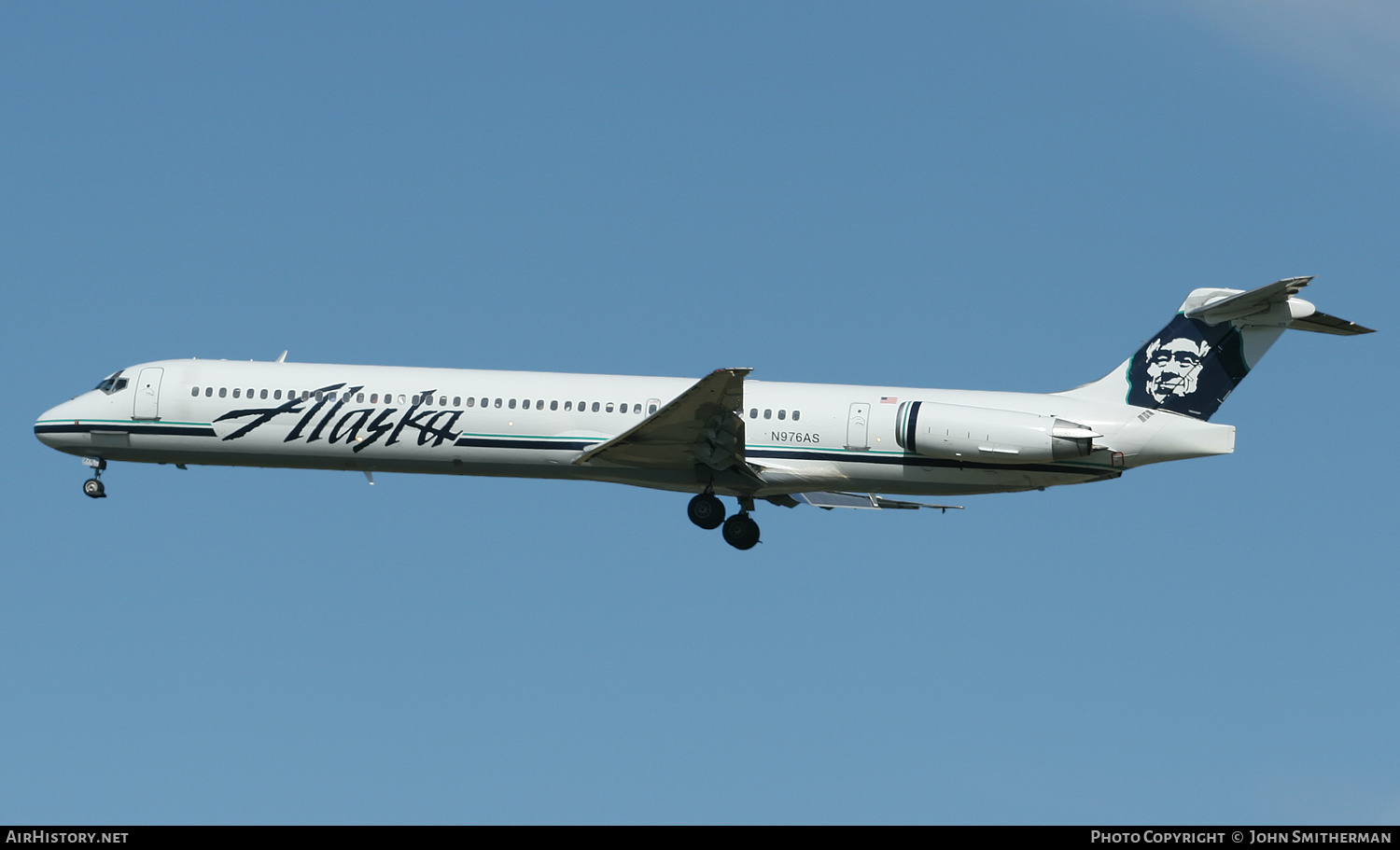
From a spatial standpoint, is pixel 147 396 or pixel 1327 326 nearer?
pixel 1327 326

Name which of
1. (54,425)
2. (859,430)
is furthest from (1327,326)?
(54,425)

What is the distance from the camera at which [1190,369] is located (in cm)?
2841

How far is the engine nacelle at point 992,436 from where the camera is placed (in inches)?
1065

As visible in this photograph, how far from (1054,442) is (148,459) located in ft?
56.8

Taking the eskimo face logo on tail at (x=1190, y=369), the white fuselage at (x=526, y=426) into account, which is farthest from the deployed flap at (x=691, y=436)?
the eskimo face logo on tail at (x=1190, y=369)

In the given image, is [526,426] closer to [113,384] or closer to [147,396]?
[147,396]

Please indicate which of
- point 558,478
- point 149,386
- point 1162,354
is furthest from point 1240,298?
point 149,386

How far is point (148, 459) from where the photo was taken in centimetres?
3161

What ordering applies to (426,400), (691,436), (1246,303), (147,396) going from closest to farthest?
(1246,303) → (691,436) → (426,400) → (147,396)

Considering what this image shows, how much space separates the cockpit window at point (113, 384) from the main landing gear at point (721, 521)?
37.6 ft

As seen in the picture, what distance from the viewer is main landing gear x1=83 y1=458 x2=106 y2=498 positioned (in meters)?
31.4

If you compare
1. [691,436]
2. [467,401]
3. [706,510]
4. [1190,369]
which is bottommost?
[706,510]

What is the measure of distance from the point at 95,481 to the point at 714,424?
12.6m
